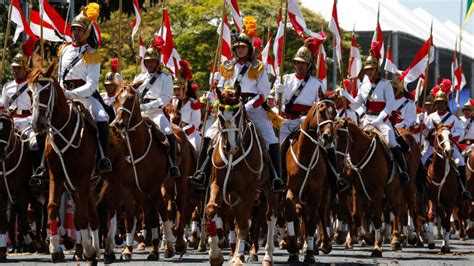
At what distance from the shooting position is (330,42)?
58469mm

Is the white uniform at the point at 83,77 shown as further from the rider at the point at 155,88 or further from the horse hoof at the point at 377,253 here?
the horse hoof at the point at 377,253

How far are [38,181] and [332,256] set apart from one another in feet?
17.7

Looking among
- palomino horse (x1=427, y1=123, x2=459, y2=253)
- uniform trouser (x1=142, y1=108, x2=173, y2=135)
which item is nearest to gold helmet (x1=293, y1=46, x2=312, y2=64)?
uniform trouser (x1=142, y1=108, x2=173, y2=135)

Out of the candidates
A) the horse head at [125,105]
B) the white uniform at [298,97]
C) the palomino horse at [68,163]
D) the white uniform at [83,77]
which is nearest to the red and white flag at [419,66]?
the white uniform at [298,97]

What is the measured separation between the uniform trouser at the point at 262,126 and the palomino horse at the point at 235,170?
0.58 metres

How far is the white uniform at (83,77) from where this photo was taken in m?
18.2

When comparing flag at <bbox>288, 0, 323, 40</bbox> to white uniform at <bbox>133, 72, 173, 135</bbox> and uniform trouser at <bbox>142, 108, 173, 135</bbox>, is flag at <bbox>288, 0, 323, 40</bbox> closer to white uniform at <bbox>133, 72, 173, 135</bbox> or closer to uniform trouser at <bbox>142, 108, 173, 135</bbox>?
white uniform at <bbox>133, 72, 173, 135</bbox>

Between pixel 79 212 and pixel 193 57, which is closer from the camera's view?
pixel 79 212

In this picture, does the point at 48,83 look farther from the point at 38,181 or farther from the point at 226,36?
the point at 226,36

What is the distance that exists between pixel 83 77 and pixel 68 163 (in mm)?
1657

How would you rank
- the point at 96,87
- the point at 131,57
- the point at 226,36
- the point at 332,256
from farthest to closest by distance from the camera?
the point at 131,57
the point at 226,36
the point at 332,256
the point at 96,87

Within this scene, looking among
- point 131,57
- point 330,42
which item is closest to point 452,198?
point 131,57

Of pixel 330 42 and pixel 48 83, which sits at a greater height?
pixel 330 42

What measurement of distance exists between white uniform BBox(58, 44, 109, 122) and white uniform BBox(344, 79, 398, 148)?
6580mm
